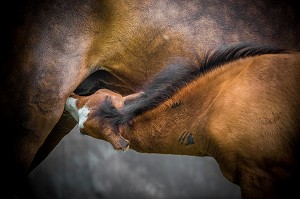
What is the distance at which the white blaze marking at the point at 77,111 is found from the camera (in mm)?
1318

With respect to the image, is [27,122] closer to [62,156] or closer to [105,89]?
[105,89]

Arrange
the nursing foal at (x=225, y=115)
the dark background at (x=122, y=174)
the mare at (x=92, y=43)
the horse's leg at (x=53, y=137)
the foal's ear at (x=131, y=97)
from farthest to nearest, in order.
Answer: the dark background at (x=122, y=174), the horse's leg at (x=53, y=137), the foal's ear at (x=131, y=97), the mare at (x=92, y=43), the nursing foal at (x=225, y=115)

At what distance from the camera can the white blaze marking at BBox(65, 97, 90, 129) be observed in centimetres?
132

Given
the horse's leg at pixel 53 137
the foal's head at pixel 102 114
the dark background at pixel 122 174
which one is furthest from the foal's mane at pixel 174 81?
the dark background at pixel 122 174

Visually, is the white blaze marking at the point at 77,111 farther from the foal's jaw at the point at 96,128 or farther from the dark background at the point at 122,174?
the dark background at the point at 122,174

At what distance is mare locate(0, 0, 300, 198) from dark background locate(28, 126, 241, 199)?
3.34 ft

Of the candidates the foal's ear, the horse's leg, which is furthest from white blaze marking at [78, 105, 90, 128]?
the horse's leg

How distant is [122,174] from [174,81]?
3.92 feet

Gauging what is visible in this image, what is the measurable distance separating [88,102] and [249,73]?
54 cm

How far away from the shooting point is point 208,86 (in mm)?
1290

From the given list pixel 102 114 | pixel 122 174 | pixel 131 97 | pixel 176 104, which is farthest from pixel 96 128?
pixel 122 174

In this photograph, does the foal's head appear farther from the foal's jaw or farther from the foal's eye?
the foal's eye

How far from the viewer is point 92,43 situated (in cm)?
134

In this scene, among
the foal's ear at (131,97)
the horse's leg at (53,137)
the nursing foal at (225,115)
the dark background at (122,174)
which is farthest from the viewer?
the dark background at (122,174)
